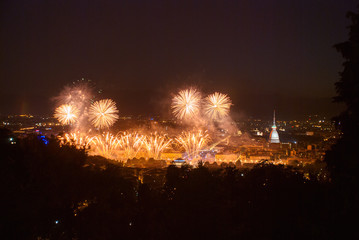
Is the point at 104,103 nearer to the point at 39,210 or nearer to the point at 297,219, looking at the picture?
the point at 39,210

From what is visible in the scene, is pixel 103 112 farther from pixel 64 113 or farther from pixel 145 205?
pixel 145 205

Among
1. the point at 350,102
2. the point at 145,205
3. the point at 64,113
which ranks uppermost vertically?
the point at 64,113

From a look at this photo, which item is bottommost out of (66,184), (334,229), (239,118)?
(334,229)

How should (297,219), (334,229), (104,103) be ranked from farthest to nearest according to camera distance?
(104,103)
(297,219)
(334,229)

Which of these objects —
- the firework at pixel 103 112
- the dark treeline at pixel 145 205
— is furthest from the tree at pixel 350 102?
the firework at pixel 103 112

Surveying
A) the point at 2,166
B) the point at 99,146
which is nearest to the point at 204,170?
the point at 2,166

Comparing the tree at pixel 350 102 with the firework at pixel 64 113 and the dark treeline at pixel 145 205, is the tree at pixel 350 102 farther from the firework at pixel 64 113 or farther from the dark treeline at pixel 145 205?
the firework at pixel 64 113

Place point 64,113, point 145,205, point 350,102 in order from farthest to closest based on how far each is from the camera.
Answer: point 64,113, point 145,205, point 350,102

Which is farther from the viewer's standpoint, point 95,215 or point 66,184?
point 66,184

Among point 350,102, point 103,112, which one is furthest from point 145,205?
point 103,112

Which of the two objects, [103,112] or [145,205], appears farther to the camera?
[103,112]
